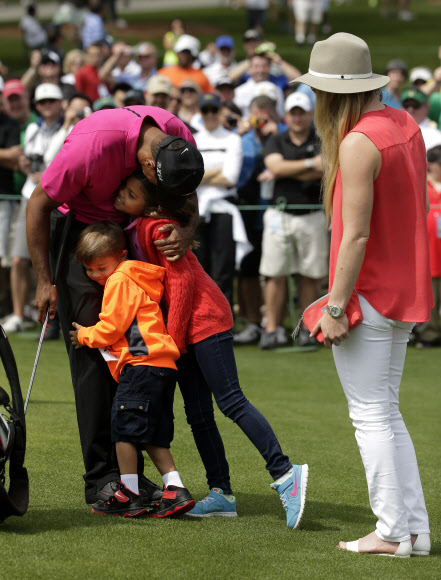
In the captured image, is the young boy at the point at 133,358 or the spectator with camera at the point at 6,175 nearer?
the young boy at the point at 133,358

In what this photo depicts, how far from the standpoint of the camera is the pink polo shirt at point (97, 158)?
4.54 metres

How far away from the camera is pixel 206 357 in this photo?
15.5 feet

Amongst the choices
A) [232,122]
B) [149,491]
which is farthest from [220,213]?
[149,491]

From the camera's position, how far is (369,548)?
4316 mm

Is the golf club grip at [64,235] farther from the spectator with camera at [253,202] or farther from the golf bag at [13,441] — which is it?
the spectator with camera at [253,202]

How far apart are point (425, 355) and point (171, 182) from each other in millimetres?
6007

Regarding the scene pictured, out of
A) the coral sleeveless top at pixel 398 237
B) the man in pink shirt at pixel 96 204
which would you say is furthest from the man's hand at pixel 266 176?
the coral sleeveless top at pixel 398 237

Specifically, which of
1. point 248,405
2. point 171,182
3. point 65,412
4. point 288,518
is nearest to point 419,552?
point 288,518

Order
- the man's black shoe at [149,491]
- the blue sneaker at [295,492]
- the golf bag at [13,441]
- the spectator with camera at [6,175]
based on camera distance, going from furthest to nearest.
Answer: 1. the spectator with camera at [6,175]
2. the man's black shoe at [149,491]
3. the blue sneaker at [295,492]
4. the golf bag at [13,441]

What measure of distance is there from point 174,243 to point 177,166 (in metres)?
0.38

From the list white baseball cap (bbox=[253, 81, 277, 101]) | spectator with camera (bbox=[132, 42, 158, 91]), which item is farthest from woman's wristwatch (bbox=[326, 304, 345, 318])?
spectator with camera (bbox=[132, 42, 158, 91])

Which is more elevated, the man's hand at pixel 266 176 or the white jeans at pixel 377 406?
the man's hand at pixel 266 176

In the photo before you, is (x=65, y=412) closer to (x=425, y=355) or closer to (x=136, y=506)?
(x=136, y=506)

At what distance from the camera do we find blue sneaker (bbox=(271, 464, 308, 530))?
4609 millimetres
